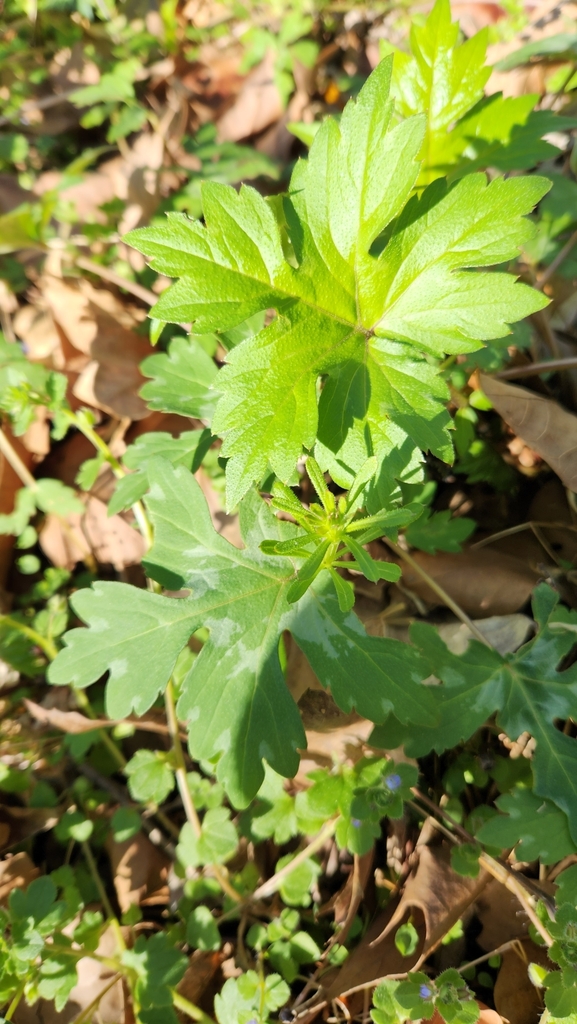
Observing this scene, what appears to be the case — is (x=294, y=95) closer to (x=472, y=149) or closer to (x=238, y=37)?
(x=238, y=37)

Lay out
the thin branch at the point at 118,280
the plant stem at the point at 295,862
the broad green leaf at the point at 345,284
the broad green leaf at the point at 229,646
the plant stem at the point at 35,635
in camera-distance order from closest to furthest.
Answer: the broad green leaf at the point at 345,284 < the broad green leaf at the point at 229,646 < the plant stem at the point at 295,862 < the plant stem at the point at 35,635 < the thin branch at the point at 118,280

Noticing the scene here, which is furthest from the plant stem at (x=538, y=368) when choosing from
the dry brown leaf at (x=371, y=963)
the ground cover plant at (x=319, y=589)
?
the dry brown leaf at (x=371, y=963)

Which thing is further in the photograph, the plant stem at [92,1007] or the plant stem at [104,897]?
the plant stem at [104,897]

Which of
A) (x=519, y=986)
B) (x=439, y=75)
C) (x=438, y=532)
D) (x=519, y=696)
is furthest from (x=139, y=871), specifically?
(x=439, y=75)

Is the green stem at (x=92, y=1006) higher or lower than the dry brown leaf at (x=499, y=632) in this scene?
lower

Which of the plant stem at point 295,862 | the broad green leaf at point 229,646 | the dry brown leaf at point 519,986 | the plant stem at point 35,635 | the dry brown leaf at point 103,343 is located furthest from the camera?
the dry brown leaf at point 103,343

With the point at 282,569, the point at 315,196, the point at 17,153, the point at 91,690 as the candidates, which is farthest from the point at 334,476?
the point at 17,153

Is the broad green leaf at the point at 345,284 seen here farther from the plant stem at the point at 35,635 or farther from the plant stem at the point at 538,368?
the plant stem at the point at 35,635

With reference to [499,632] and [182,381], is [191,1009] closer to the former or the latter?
[499,632]
